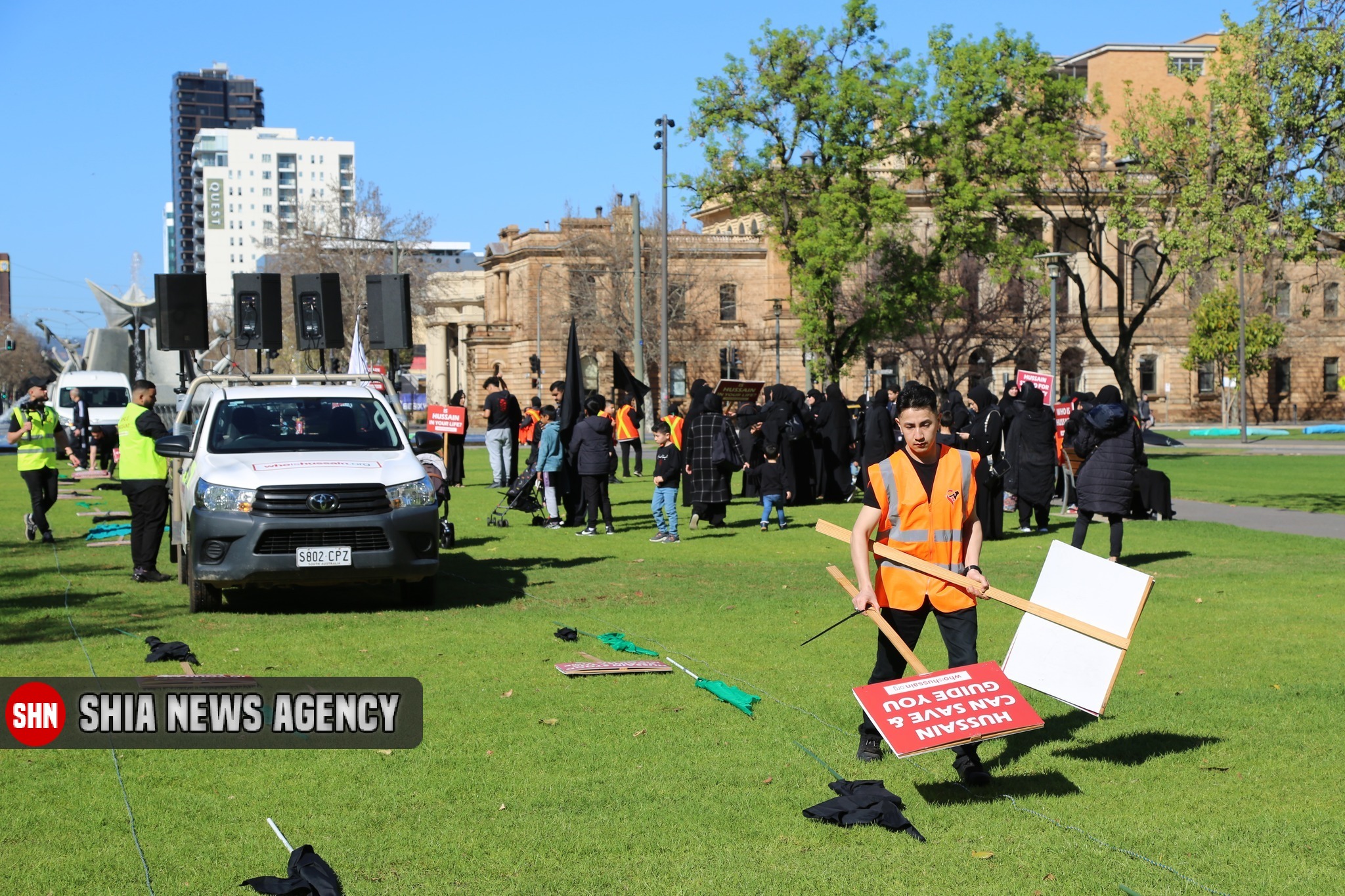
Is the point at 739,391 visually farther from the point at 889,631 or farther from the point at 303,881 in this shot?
the point at 303,881

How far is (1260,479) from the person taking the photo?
101 feet

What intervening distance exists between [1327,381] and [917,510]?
287 ft

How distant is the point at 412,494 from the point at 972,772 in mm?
6392

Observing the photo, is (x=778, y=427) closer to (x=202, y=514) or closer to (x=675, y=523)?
(x=675, y=523)

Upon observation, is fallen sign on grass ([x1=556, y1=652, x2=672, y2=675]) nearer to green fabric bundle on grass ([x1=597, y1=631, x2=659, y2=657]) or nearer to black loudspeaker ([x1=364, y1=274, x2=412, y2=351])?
green fabric bundle on grass ([x1=597, y1=631, x2=659, y2=657])

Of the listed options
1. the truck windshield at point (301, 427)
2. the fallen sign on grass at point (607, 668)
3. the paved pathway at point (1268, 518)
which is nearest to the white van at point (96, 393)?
the paved pathway at point (1268, 518)

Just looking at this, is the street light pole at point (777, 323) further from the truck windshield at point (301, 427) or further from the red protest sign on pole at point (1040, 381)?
the truck windshield at point (301, 427)

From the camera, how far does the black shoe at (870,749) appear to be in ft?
22.3

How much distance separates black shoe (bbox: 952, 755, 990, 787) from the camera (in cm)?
637

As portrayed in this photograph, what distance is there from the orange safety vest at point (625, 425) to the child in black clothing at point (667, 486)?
35.2 feet

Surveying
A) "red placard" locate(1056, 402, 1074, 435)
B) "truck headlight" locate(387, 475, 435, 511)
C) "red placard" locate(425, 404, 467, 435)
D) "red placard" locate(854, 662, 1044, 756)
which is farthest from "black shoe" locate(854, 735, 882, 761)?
"red placard" locate(425, 404, 467, 435)

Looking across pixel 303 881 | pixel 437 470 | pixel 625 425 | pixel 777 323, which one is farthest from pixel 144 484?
pixel 777 323

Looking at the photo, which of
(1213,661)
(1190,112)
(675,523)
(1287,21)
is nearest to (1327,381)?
(1190,112)

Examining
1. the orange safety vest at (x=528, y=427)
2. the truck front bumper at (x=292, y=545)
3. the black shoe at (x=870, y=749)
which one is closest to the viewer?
the black shoe at (x=870, y=749)
